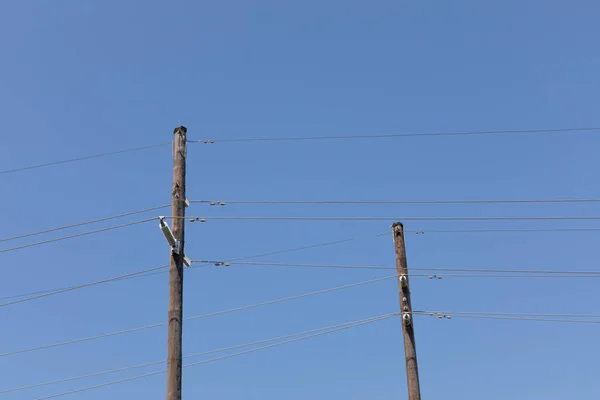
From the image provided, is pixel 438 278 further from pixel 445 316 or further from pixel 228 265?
pixel 228 265

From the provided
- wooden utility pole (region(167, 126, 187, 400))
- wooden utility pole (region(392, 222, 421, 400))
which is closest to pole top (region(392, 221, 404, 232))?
wooden utility pole (region(392, 222, 421, 400))

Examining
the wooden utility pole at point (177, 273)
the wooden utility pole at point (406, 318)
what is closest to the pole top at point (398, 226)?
the wooden utility pole at point (406, 318)

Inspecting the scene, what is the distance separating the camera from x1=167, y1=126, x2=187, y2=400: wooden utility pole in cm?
1357

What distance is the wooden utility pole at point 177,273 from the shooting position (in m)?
13.6

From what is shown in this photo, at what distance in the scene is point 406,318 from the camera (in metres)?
17.5

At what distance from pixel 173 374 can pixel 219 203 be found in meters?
4.59

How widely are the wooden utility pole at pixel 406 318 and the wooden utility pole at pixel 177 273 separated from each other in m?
5.37

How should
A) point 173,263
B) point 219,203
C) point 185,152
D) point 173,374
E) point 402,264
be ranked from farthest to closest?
point 402,264, point 219,203, point 185,152, point 173,263, point 173,374

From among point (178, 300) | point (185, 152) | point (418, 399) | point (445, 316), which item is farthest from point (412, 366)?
point (185, 152)

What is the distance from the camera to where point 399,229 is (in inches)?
729

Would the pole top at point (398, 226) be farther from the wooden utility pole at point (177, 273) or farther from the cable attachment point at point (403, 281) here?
the wooden utility pole at point (177, 273)

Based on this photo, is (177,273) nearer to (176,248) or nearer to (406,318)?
(176,248)

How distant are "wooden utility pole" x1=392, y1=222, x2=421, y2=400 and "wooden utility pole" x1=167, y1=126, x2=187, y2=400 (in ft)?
17.6

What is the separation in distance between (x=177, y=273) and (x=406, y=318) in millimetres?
5662
